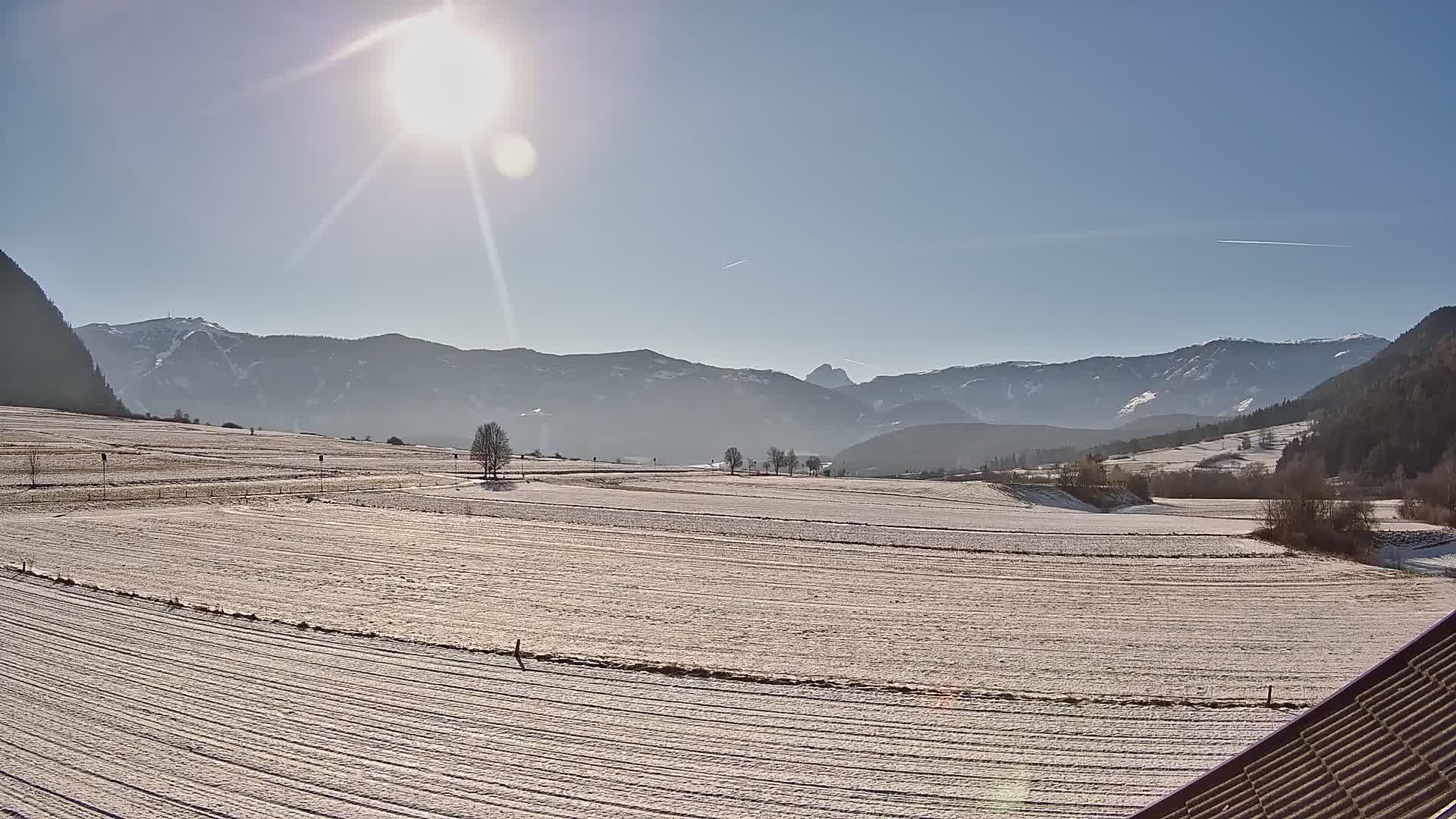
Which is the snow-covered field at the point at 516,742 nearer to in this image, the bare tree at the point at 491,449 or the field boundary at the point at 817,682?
the field boundary at the point at 817,682

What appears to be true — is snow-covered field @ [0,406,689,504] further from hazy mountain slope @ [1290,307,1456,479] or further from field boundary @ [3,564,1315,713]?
hazy mountain slope @ [1290,307,1456,479]

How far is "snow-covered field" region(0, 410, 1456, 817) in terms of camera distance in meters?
13.2

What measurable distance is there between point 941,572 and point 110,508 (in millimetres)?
54144

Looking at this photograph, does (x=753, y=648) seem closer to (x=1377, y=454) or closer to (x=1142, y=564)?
(x=1142, y=564)

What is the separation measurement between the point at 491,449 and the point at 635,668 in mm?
79839

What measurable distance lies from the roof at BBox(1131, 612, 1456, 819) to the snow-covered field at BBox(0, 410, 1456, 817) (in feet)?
24.6

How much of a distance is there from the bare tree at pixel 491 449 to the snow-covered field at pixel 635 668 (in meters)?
47.5

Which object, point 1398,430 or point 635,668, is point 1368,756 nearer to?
point 635,668

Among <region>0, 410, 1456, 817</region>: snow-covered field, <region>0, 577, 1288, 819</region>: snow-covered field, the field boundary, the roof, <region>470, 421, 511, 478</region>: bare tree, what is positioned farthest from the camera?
<region>470, 421, 511, 478</region>: bare tree

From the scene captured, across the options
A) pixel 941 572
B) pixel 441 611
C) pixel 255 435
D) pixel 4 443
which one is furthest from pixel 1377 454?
pixel 4 443

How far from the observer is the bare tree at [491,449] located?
94625mm

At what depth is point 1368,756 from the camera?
534 cm

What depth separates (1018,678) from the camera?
19922 millimetres

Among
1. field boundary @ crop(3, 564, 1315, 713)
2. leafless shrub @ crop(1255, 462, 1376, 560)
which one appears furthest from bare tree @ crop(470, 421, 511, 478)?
leafless shrub @ crop(1255, 462, 1376, 560)
